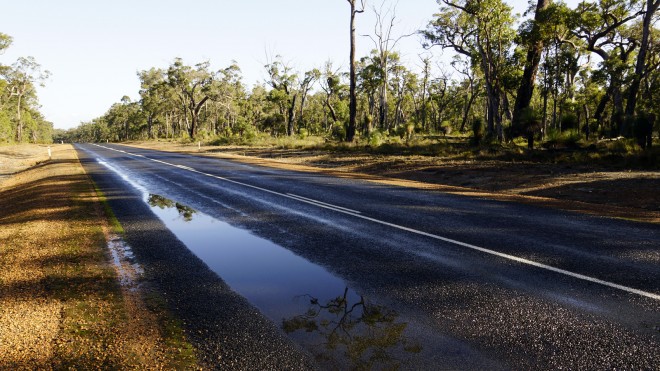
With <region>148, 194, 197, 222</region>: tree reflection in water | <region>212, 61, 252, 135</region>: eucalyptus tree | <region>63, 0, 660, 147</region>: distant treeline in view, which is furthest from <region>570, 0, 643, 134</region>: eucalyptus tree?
<region>212, 61, 252, 135</region>: eucalyptus tree

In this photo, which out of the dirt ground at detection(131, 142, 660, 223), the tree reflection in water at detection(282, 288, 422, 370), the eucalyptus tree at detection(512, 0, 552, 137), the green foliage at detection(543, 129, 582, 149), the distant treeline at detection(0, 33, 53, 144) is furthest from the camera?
the distant treeline at detection(0, 33, 53, 144)

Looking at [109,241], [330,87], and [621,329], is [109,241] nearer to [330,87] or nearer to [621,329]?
[621,329]

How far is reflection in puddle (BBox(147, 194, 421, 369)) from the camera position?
325 cm

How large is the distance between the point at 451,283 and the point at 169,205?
7830 mm

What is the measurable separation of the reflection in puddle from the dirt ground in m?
6.90

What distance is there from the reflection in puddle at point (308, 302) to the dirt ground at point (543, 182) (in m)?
6.90

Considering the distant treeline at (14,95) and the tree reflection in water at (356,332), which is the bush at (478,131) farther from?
the distant treeline at (14,95)

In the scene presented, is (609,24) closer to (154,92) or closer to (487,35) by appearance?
(487,35)

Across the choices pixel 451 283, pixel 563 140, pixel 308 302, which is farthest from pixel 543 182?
pixel 308 302

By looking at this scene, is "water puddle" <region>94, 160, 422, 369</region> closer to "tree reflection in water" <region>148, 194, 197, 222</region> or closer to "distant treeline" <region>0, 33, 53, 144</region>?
"tree reflection in water" <region>148, 194, 197, 222</region>

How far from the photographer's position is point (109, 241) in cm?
678

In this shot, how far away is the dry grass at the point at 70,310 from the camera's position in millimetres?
3232

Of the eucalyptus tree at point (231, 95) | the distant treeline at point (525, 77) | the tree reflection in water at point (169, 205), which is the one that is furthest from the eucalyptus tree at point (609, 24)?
the eucalyptus tree at point (231, 95)

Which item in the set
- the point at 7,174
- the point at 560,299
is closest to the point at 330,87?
the point at 7,174
